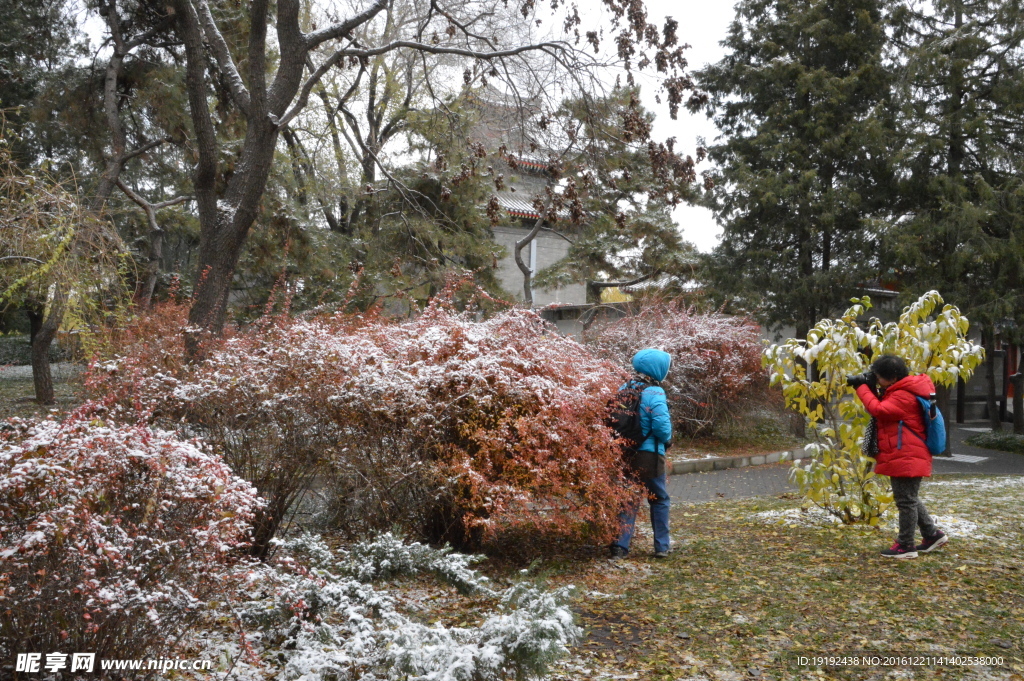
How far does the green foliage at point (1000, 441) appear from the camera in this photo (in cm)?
1838

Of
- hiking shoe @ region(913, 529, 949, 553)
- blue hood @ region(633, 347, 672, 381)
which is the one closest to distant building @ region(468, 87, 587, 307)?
blue hood @ region(633, 347, 672, 381)

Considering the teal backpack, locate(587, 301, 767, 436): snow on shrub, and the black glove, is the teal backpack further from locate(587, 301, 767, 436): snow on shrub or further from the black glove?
locate(587, 301, 767, 436): snow on shrub

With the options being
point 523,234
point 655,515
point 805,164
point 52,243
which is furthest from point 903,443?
point 523,234

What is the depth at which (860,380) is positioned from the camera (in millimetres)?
5742

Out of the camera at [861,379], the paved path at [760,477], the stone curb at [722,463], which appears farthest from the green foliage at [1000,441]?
the camera at [861,379]

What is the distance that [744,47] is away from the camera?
18156 mm

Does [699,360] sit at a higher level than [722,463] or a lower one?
higher

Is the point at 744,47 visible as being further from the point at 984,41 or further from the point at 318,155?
the point at 318,155

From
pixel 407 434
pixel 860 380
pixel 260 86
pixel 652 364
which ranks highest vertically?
pixel 260 86

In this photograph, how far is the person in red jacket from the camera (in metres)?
5.34

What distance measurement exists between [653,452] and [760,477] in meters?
6.68

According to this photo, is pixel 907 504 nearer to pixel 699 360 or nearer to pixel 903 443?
pixel 903 443

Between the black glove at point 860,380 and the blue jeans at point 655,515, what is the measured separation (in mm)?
1657

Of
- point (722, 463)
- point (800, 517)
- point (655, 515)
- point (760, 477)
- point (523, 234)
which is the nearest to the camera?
point (655, 515)
